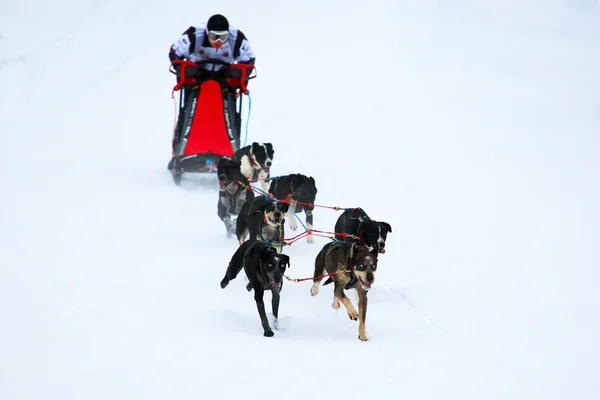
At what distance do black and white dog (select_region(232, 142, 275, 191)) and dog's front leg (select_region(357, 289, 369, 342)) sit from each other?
11.3ft

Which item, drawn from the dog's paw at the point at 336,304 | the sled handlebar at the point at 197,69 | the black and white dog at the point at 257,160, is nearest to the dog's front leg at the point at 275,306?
the dog's paw at the point at 336,304

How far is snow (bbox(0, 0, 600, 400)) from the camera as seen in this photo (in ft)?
17.5

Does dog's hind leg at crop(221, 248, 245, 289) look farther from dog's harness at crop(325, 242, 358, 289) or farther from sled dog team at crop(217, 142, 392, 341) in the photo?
dog's harness at crop(325, 242, 358, 289)

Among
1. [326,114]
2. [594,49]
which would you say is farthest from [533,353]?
[594,49]

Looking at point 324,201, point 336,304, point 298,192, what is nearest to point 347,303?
point 336,304

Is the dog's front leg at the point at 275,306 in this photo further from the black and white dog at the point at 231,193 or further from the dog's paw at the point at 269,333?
the black and white dog at the point at 231,193

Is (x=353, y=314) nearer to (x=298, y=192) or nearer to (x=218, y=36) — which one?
(x=298, y=192)

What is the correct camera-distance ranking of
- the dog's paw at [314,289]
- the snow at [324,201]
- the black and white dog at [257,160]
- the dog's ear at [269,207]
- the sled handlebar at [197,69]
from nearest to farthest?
the snow at [324,201] < the dog's paw at [314,289] < the dog's ear at [269,207] < the black and white dog at [257,160] < the sled handlebar at [197,69]

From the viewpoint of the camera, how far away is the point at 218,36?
985cm

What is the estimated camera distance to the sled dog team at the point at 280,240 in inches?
228

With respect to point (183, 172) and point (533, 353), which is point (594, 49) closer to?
point (183, 172)

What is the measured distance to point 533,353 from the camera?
582 centimetres

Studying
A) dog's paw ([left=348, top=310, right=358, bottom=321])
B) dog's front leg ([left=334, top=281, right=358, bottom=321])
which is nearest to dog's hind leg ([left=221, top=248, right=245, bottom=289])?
dog's front leg ([left=334, top=281, right=358, bottom=321])

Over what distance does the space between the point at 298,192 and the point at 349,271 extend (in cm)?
240
